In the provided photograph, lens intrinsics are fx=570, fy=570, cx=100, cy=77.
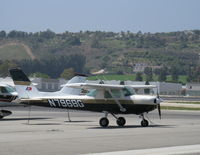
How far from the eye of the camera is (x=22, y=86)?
29.6 m

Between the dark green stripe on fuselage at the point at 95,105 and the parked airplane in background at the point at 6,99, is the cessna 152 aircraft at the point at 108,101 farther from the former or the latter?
the parked airplane in background at the point at 6,99

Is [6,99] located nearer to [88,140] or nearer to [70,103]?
[70,103]

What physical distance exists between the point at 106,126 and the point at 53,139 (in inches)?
273

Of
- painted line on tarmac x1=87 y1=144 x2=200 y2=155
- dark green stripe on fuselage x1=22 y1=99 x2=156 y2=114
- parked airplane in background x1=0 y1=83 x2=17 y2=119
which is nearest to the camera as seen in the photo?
painted line on tarmac x1=87 y1=144 x2=200 y2=155

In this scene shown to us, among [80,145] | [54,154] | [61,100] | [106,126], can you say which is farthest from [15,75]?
[54,154]

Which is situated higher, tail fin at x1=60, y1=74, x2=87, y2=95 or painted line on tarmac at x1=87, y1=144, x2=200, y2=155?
tail fin at x1=60, y1=74, x2=87, y2=95

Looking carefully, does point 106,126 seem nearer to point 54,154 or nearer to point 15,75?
point 15,75

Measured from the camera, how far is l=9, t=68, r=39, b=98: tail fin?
Result: 29.3 meters

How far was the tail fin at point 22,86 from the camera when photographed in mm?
29297

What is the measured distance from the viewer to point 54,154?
16.4 metres

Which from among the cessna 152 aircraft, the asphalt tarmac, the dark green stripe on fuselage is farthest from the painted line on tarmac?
A: the dark green stripe on fuselage

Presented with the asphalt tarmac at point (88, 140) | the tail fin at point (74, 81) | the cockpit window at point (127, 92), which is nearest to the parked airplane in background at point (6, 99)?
the tail fin at point (74, 81)

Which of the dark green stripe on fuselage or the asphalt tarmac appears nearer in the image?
the asphalt tarmac

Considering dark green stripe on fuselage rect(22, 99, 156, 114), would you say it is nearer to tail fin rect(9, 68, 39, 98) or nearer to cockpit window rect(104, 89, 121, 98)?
cockpit window rect(104, 89, 121, 98)
